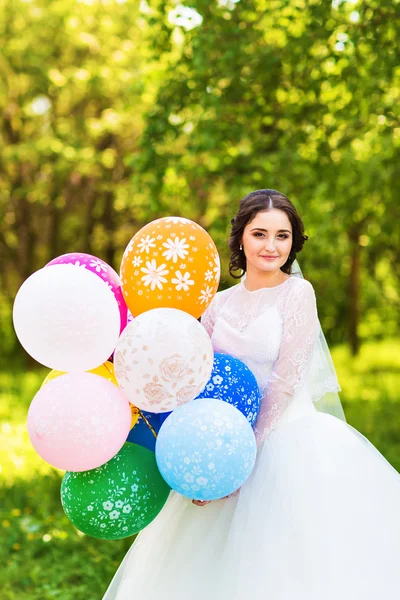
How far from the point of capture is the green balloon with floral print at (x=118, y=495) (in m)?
2.34

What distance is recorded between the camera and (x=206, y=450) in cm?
220

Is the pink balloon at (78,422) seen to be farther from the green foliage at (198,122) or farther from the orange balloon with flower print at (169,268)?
the green foliage at (198,122)

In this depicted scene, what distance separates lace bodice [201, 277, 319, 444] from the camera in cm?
250

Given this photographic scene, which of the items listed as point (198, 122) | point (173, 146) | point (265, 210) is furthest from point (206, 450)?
point (173, 146)

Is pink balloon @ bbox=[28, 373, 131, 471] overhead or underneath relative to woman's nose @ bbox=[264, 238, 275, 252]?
underneath

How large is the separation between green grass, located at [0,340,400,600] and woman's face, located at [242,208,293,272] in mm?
2366

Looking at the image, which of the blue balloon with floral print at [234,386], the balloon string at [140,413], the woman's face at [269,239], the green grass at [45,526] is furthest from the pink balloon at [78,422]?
the green grass at [45,526]

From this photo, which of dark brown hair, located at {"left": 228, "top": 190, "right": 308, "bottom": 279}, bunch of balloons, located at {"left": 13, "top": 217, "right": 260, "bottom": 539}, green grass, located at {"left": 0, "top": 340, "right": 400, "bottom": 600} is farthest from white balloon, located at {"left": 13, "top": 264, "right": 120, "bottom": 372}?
green grass, located at {"left": 0, "top": 340, "right": 400, "bottom": 600}

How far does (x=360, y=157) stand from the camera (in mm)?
8656

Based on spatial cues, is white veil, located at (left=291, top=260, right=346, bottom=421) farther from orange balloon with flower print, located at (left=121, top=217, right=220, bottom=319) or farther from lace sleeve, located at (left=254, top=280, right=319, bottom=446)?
orange balloon with flower print, located at (left=121, top=217, right=220, bottom=319)

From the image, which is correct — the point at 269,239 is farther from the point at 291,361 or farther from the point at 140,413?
the point at 140,413

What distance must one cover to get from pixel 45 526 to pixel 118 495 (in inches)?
110

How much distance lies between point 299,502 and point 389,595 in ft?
1.38

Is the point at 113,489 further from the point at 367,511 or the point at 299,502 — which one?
the point at 367,511
